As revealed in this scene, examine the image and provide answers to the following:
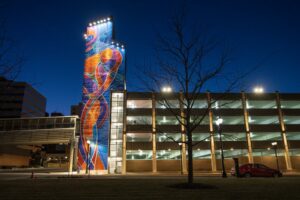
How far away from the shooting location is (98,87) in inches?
1970

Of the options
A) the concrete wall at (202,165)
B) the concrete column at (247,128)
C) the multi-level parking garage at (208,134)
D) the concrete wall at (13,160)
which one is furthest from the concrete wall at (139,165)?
the concrete wall at (13,160)

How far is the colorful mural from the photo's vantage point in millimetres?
46625

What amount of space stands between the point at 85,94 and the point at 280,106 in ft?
137

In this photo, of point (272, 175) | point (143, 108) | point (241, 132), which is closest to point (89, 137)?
point (143, 108)

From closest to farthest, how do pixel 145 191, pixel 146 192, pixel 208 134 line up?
pixel 146 192 < pixel 145 191 < pixel 208 134

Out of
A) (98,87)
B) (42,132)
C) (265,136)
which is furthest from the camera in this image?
(98,87)

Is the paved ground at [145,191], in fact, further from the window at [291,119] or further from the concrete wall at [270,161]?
the window at [291,119]

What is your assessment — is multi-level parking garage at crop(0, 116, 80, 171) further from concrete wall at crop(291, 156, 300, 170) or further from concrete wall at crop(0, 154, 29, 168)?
concrete wall at crop(291, 156, 300, 170)

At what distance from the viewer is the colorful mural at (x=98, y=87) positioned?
1836 inches

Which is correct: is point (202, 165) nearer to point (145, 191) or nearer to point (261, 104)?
point (261, 104)

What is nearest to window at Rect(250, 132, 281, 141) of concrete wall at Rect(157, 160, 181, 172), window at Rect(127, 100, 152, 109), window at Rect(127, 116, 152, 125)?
concrete wall at Rect(157, 160, 181, 172)

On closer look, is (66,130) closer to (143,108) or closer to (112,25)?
(143,108)

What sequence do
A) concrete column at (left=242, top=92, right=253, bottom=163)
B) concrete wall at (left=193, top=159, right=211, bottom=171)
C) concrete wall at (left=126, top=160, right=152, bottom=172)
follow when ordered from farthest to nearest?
concrete column at (left=242, top=92, right=253, bottom=163) → concrete wall at (left=193, top=159, right=211, bottom=171) → concrete wall at (left=126, top=160, right=152, bottom=172)

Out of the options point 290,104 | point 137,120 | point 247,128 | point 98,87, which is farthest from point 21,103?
point 290,104
